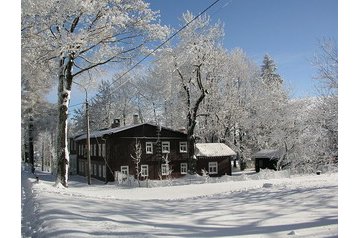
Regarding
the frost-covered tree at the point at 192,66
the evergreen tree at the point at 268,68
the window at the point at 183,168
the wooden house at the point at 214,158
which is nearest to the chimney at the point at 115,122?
the frost-covered tree at the point at 192,66

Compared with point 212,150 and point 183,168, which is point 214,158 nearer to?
point 212,150

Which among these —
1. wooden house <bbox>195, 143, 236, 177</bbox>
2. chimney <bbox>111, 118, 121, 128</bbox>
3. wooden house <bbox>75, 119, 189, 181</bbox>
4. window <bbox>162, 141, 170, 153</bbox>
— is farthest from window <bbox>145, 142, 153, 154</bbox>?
chimney <bbox>111, 118, 121, 128</bbox>

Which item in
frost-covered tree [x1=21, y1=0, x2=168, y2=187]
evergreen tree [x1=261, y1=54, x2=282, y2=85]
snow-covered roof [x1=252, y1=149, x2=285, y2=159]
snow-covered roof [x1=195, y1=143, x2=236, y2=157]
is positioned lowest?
snow-covered roof [x1=252, y1=149, x2=285, y2=159]

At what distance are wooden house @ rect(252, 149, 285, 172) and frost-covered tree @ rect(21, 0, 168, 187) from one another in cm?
1583

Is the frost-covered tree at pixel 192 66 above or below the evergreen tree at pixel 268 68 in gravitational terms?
above

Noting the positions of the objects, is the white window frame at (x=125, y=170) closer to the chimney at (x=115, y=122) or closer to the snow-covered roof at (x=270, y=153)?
the chimney at (x=115, y=122)

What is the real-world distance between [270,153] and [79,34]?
18208 mm

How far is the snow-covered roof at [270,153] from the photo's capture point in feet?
72.0

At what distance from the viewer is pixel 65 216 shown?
4.60m

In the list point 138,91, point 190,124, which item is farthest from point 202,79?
point 138,91

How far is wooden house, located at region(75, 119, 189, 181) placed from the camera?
19.6 m

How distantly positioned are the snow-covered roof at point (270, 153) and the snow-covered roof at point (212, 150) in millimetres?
1779

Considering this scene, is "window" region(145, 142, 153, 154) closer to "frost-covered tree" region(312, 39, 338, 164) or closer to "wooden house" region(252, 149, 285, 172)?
"wooden house" region(252, 149, 285, 172)
